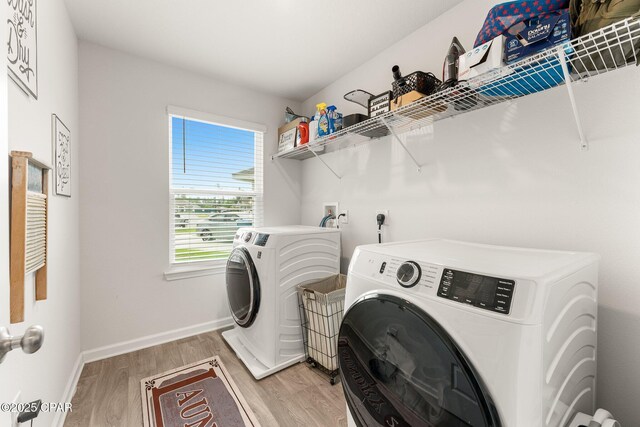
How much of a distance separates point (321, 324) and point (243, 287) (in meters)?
0.64

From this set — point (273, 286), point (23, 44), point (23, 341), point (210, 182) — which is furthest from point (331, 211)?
point (23, 341)

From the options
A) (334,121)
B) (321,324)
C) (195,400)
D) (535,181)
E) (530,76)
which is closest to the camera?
(530,76)

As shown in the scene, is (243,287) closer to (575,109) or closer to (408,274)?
(408,274)

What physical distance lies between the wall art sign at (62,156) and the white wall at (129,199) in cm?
34

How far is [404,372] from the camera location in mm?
926

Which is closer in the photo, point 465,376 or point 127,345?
point 465,376

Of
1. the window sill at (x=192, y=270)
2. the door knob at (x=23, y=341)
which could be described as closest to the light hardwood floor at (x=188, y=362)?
the window sill at (x=192, y=270)

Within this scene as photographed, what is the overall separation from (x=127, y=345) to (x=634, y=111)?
327 centimetres

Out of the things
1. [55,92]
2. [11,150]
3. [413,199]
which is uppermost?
[55,92]

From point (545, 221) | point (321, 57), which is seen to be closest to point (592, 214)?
point (545, 221)

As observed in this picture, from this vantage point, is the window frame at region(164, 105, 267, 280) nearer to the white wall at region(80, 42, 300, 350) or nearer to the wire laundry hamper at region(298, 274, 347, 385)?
the white wall at region(80, 42, 300, 350)

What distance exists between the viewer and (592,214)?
1202 millimetres

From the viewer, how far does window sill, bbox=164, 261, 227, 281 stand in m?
2.41

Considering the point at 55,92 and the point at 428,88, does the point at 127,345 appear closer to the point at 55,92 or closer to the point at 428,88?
the point at 55,92
